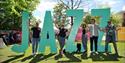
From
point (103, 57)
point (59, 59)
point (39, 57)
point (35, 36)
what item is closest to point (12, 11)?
point (35, 36)

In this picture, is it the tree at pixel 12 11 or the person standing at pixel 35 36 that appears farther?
the tree at pixel 12 11

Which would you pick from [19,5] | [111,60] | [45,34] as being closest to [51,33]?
[45,34]

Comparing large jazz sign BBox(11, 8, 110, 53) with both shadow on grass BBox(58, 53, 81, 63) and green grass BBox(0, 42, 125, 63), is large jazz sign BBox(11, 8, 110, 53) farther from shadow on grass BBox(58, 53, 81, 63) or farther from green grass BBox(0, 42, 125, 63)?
shadow on grass BBox(58, 53, 81, 63)

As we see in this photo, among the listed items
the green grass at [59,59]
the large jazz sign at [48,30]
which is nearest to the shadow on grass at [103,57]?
the green grass at [59,59]

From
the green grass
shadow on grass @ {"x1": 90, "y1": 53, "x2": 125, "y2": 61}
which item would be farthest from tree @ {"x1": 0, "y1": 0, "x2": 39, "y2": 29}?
shadow on grass @ {"x1": 90, "y1": 53, "x2": 125, "y2": 61}

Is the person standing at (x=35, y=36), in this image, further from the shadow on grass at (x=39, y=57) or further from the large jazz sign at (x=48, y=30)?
the large jazz sign at (x=48, y=30)

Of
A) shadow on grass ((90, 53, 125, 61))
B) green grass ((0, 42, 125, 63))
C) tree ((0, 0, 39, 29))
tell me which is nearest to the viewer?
green grass ((0, 42, 125, 63))

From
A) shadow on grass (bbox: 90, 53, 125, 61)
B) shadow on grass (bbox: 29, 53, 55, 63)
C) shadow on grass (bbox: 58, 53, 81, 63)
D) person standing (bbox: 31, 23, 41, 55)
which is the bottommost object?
shadow on grass (bbox: 90, 53, 125, 61)

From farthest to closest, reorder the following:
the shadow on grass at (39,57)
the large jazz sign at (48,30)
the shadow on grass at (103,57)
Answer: the large jazz sign at (48,30) → the shadow on grass at (103,57) → the shadow on grass at (39,57)

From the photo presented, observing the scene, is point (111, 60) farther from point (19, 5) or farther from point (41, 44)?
point (19, 5)

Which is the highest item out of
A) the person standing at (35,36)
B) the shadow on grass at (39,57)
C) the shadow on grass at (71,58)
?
the person standing at (35,36)

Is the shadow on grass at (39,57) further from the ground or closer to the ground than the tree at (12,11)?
closer to the ground

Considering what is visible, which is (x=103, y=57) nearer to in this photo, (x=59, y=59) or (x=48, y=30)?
(x=59, y=59)

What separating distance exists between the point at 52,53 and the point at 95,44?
5.07ft
